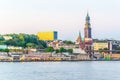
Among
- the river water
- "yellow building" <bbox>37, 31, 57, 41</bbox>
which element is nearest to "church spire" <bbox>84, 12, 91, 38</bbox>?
"yellow building" <bbox>37, 31, 57, 41</bbox>

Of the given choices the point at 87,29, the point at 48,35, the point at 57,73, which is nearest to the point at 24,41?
the point at 87,29

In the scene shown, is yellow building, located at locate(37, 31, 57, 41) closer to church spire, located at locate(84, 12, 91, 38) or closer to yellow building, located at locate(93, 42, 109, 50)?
church spire, located at locate(84, 12, 91, 38)

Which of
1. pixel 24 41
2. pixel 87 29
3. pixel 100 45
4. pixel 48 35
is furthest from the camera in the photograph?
pixel 48 35

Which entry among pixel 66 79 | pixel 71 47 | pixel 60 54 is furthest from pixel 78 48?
pixel 66 79

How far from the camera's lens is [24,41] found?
6056cm

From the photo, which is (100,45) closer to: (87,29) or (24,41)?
(87,29)

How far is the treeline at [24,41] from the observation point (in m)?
59.2

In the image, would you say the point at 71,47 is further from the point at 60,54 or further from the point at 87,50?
the point at 60,54

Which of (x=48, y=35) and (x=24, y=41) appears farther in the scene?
(x=48, y=35)

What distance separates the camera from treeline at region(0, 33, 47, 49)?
194ft

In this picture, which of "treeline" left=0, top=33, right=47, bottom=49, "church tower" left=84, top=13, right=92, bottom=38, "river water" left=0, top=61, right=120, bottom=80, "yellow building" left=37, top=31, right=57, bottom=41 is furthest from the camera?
"yellow building" left=37, top=31, right=57, bottom=41

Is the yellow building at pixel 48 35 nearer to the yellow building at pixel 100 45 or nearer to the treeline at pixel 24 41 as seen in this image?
the yellow building at pixel 100 45

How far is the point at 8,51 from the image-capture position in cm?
5494

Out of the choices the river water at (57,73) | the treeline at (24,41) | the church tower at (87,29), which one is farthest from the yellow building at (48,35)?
the river water at (57,73)
